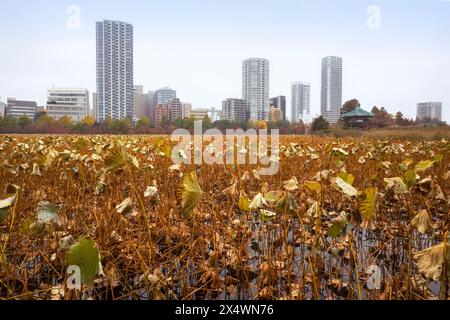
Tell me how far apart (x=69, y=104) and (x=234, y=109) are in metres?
23.0

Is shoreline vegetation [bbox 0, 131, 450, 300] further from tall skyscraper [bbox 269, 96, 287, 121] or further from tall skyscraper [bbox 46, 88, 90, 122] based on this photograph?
tall skyscraper [bbox 269, 96, 287, 121]

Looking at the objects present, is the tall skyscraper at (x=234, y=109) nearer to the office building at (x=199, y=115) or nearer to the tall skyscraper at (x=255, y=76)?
the office building at (x=199, y=115)

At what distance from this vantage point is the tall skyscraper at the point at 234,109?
4782 centimetres

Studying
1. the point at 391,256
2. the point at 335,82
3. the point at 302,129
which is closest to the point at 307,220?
the point at 391,256

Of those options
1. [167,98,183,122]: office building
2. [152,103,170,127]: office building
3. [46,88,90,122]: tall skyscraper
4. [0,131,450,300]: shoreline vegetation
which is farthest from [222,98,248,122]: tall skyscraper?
[0,131,450,300]: shoreline vegetation

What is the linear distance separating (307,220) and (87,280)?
2.19 meters

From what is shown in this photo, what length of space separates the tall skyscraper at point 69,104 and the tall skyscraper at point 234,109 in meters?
20.0

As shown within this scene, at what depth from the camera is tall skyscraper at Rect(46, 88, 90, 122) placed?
42406 millimetres

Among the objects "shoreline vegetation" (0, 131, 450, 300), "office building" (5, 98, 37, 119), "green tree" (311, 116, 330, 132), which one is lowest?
"shoreline vegetation" (0, 131, 450, 300)

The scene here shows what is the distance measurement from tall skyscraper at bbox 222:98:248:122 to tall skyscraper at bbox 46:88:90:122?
20.0 meters

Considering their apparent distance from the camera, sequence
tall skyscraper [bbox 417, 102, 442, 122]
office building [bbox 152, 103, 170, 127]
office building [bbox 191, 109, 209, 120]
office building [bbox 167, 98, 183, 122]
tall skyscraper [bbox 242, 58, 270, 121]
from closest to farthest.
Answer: tall skyscraper [bbox 242, 58, 270, 121] < office building [bbox 191, 109, 209, 120] < office building [bbox 152, 103, 170, 127] < office building [bbox 167, 98, 183, 122] < tall skyscraper [bbox 417, 102, 442, 122]

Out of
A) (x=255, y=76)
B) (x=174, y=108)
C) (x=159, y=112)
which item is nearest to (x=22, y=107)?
(x=159, y=112)

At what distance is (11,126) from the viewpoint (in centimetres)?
2822

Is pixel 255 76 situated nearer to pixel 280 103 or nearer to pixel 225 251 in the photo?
pixel 225 251
